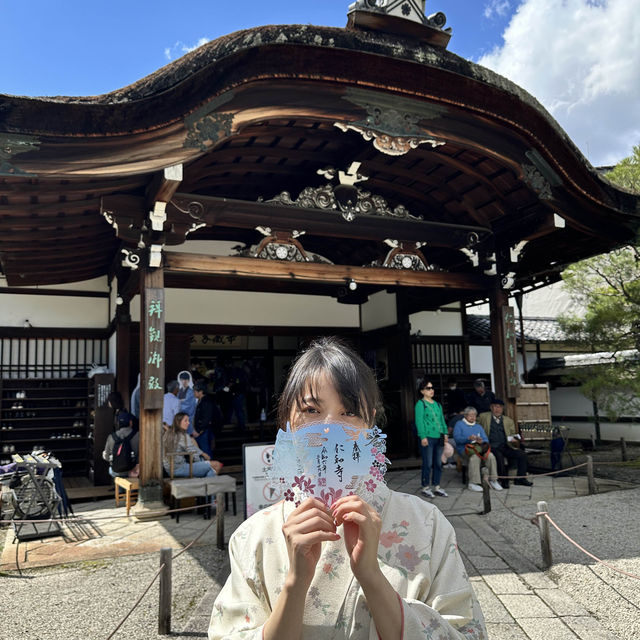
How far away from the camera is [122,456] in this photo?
302 inches

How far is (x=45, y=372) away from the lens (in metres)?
10.4

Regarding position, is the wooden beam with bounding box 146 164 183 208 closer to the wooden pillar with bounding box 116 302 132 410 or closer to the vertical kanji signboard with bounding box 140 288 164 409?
the vertical kanji signboard with bounding box 140 288 164 409

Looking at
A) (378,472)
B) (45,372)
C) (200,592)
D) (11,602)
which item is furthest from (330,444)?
(45,372)

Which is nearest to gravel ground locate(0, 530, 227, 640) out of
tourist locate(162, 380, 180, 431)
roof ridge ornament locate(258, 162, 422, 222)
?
tourist locate(162, 380, 180, 431)

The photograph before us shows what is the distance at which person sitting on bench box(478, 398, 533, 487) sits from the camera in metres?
8.56

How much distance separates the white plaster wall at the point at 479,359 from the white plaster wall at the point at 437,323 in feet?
2.83

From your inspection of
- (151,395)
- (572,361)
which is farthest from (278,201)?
(572,361)

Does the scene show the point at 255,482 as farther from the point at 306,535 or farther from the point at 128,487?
the point at 306,535

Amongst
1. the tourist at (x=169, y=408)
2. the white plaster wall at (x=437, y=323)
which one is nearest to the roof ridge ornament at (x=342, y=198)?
the tourist at (x=169, y=408)

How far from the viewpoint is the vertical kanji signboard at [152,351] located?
655cm

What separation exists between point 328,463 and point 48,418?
10.6 m

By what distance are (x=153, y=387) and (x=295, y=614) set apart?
5.74m

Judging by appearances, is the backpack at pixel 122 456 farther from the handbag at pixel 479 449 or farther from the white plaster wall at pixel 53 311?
the handbag at pixel 479 449

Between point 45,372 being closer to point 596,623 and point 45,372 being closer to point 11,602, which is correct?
point 11,602
